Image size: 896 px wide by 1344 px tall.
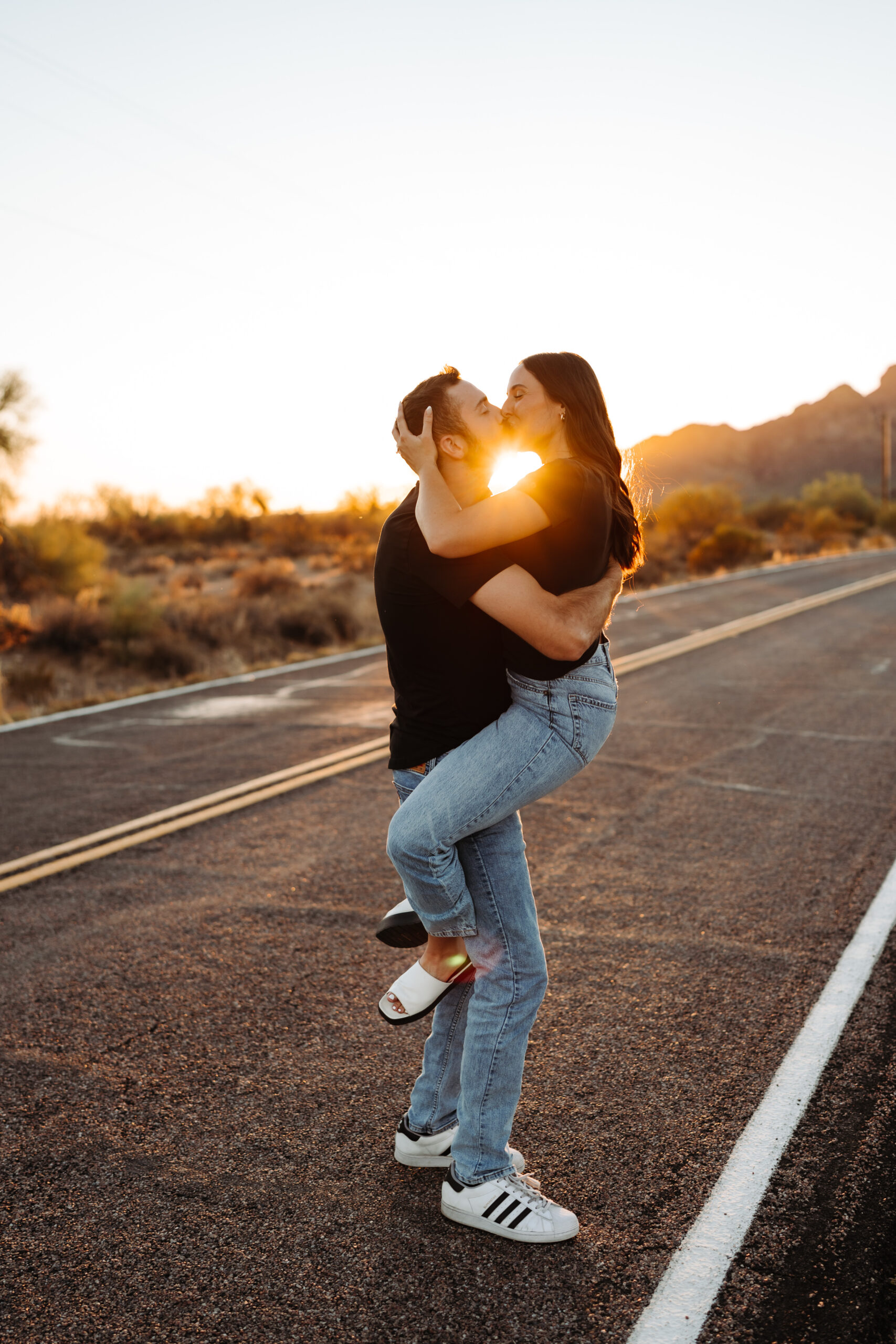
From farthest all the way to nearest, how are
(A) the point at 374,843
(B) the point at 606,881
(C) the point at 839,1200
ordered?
(A) the point at 374,843
(B) the point at 606,881
(C) the point at 839,1200

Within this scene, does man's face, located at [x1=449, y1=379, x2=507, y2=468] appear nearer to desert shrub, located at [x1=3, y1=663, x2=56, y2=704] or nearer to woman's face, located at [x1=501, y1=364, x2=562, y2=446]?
woman's face, located at [x1=501, y1=364, x2=562, y2=446]

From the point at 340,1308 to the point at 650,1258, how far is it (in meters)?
0.72

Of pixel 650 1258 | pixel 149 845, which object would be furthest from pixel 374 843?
pixel 650 1258

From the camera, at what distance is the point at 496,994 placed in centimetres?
254

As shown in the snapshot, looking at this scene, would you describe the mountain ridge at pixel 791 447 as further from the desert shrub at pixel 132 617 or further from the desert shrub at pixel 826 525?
the desert shrub at pixel 132 617

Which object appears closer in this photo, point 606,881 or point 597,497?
point 597,497

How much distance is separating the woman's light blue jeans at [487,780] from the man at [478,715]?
0.06 meters

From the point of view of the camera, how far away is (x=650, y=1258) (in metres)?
2.41

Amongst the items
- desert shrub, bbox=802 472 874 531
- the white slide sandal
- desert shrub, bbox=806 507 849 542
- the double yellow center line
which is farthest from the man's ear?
desert shrub, bbox=802 472 874 531

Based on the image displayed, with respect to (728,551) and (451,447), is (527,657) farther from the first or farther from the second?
(728,551)

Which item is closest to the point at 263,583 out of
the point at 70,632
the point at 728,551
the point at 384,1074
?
the point at 70,632

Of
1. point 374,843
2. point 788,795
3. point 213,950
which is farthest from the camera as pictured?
point 788,795

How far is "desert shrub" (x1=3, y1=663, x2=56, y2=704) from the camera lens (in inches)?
592

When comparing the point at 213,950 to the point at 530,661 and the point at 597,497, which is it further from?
the point at 597,497
